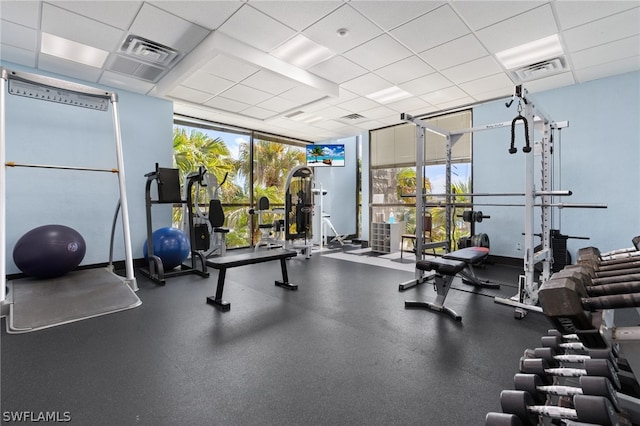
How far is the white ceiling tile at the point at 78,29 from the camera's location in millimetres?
2918

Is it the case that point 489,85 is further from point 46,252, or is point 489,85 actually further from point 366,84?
point 46,252

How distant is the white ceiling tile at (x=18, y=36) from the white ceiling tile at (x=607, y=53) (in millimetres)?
6073

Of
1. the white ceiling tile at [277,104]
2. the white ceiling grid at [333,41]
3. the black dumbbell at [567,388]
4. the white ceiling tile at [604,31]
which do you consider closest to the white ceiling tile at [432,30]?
the white ceiling grid at [333,41]

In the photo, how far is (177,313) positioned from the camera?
2801 mm

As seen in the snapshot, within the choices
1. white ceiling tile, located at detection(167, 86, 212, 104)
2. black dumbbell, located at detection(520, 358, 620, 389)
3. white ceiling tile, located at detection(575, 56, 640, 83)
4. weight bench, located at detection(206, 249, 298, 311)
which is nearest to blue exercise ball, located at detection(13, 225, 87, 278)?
weight bench, located at detection(206, 249, 298, 311)

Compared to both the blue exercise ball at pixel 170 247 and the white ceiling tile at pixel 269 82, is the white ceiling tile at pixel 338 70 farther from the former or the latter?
the blue exercise ball at pixel 170 247

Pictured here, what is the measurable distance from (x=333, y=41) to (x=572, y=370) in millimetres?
3482

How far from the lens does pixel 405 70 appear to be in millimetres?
4102

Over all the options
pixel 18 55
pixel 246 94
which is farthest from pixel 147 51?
pixel 18 55

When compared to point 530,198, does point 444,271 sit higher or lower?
lower

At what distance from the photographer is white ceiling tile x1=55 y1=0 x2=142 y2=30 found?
2.77 m

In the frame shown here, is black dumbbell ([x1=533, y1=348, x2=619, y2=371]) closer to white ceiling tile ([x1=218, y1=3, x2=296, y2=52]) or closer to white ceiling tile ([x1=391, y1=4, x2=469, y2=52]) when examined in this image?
white ceiling tile ([x1=391, y1=4, x2=469, y2=52])

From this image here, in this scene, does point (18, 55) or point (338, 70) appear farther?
point (338, 70)

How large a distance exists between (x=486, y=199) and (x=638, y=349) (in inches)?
188
